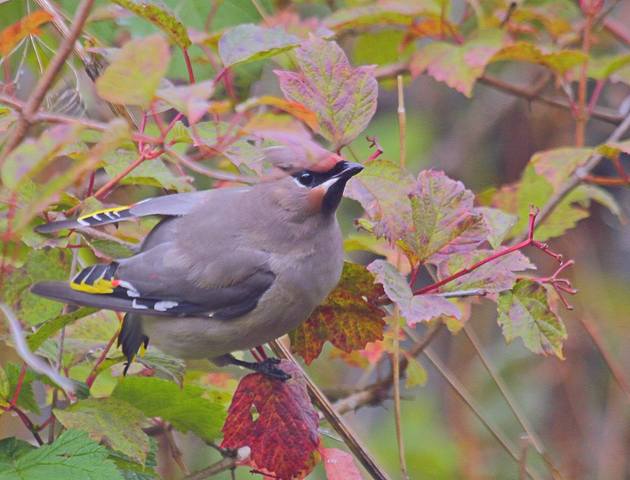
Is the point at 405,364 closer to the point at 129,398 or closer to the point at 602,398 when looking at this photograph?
the point at 129,398

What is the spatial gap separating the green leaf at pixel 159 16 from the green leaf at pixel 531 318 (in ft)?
2.62

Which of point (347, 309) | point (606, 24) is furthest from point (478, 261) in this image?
point (606, 24)

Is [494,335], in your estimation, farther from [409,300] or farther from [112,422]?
[112,422]

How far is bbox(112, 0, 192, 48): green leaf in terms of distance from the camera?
5.84ft

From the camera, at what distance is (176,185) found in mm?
2256

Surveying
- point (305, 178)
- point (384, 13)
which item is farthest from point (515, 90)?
point (305, 178)

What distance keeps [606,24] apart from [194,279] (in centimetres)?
229

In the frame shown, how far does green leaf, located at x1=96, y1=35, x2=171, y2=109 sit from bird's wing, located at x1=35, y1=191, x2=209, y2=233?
0.70 m

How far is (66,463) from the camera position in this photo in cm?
180

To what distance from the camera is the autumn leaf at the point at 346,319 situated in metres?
2.14

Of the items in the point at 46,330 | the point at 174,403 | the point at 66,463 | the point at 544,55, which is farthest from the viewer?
the point at 544,55

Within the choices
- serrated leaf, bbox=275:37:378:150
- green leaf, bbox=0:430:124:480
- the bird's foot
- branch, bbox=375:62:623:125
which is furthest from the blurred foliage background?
green leaf, bbox=0:430:124:480

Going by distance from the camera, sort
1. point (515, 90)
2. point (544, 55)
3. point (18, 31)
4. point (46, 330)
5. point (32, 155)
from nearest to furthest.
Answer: point (32, 155) < point (18, 31) < point (46, 330) < point (544, 55) < point (515, 90)

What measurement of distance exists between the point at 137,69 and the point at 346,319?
37.7 inches
